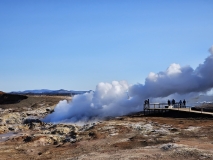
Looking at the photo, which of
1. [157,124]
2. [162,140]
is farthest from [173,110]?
[162,140]

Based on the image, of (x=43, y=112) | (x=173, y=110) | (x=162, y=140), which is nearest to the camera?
(x=162, y=140)

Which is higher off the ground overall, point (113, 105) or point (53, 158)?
point (113, 105)

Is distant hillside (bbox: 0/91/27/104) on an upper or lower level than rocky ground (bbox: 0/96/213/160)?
upper

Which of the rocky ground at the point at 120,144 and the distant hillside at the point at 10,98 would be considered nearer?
the rocky ground at the point at 120,144

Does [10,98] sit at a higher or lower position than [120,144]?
higher

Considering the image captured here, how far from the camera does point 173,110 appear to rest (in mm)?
42875

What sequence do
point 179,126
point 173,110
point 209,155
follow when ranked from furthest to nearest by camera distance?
point 173,110, point 179,126, point 209,155

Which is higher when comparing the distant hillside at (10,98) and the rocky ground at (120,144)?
the distant hillside at (10,98)

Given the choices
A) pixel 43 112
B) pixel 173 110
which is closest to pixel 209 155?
pixel 173 110

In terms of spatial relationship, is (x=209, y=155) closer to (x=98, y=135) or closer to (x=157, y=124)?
(x=98, y=135)

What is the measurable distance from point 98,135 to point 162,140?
21.3 ft

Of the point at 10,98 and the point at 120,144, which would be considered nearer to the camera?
the point at 120,144

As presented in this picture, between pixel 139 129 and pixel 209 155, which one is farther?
pixel 139 129

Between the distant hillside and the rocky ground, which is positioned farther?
the distant hillside
